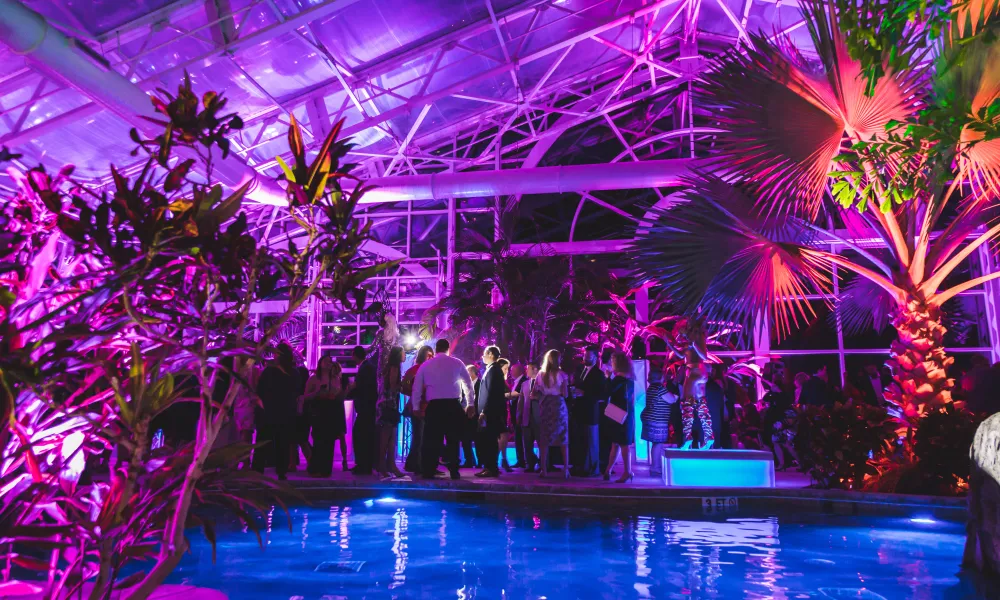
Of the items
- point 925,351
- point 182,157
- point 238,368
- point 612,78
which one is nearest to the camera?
point 238,368

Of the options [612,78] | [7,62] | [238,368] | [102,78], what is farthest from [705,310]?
[612,78]

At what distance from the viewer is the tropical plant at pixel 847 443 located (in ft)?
18.7

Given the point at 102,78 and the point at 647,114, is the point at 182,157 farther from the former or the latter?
the point at 647,114

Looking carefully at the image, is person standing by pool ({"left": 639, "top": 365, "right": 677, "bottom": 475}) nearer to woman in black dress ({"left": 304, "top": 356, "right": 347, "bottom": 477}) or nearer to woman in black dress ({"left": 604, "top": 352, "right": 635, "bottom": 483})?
woman in black dress ({"left": 604, "top": 352, "right": 635, "bottom": 483})

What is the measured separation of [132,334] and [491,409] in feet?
18.4

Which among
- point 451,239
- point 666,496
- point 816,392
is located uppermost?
point 451,239

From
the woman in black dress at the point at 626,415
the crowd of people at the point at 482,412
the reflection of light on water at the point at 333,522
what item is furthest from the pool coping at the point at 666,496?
the woman in black dress at the point at 626,415

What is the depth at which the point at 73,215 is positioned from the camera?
5.67 ft

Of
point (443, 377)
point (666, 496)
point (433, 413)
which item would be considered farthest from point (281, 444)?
point (666, 496)

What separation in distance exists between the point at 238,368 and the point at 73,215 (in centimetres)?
55

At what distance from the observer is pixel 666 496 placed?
5.54 metres

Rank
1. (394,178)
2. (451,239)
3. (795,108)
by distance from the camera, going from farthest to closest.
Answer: (451,239) → (394,178) → (795,108)

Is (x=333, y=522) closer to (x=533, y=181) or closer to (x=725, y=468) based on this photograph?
(x=725, y=468)

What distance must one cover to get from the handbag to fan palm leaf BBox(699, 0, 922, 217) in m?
2.50
